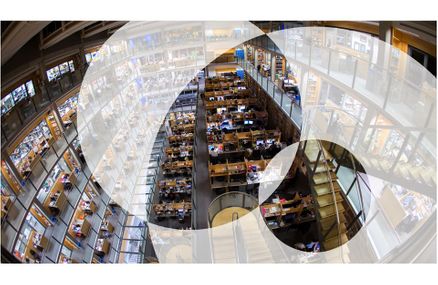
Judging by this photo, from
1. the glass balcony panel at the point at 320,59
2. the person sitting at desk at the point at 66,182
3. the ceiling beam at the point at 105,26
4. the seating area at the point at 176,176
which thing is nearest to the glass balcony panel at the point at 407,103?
the glass balcony panel at the point at 320,59

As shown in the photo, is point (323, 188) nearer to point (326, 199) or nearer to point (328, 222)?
point (326, 199)

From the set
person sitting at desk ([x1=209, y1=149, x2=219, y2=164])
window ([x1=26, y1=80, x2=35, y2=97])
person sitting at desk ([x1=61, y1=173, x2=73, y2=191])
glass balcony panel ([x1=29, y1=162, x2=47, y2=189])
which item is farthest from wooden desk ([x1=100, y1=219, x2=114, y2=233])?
window ([x1=26, y1=80, x2=35, y2=97])

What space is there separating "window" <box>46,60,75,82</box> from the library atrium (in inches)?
2.3

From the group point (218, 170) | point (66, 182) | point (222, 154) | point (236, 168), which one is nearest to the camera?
point (66, 182)

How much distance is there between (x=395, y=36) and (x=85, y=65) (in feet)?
14.6

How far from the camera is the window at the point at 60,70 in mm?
4345

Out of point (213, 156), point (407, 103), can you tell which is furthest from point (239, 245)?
point (213, 156)

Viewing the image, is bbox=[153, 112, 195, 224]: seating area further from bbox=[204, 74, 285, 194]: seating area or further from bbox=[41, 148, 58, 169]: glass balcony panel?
bbox=[41, 148, 58, 169]: glass balcony panel

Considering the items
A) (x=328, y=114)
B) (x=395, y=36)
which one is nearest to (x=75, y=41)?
(x=395, y=36)
